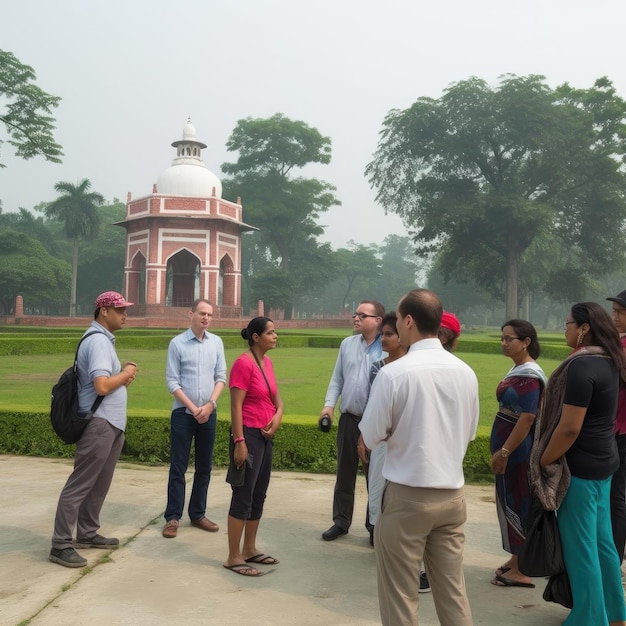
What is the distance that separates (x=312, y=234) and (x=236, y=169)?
23.3 feet

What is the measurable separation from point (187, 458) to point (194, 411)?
0.33 metres

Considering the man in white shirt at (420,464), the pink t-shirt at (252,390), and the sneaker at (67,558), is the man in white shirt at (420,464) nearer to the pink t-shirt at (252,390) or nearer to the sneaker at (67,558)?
the pink t-shirt at (252,390)

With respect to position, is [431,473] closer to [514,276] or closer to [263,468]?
[263,468]

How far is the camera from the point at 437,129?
34.9m

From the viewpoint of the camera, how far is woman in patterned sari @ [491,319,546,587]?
11.1 ft

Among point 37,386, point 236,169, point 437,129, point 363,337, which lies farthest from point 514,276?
point 363,337

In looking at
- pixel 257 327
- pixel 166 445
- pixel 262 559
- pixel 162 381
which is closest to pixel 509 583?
pixel 262 559

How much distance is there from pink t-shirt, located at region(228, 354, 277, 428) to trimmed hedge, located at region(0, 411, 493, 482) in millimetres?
2458

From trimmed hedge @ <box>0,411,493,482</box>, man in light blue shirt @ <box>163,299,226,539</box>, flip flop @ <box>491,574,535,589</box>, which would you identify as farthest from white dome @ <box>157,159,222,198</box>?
flip flop @ <box>491,574,535,589</box>

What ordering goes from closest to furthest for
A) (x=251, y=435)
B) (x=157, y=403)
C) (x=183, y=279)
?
(x=251, y=435)
(x=157, y=403)
(x=183, y=279)

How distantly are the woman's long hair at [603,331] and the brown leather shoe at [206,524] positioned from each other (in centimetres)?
262

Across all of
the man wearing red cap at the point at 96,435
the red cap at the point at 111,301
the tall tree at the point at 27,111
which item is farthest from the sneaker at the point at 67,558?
the tall tree at the point at 27,111

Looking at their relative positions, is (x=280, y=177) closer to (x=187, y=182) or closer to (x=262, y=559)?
(x=187, y=182)

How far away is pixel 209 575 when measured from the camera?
3494 millimetres
